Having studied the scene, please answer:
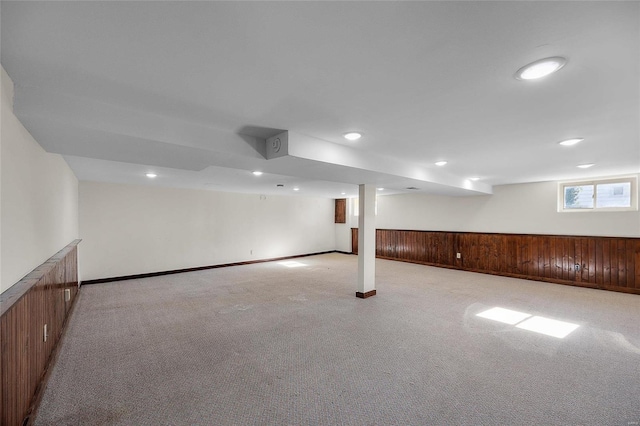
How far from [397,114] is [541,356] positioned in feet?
8.66

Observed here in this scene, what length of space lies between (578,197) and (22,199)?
26.7 feet

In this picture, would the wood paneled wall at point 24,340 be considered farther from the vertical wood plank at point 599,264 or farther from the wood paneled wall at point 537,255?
the vertical wood plank at point 599,264

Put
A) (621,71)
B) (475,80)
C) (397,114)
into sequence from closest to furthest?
(621,71) < (475,80) < (397,114)

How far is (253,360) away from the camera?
8.51 ft

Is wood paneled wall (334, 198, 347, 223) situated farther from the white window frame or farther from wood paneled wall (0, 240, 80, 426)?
wood paneled wall (0, 240, 80, 426)

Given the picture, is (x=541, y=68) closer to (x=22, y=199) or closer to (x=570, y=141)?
(x=570, y=141)

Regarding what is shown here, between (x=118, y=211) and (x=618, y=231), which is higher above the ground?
(x=118, y=211)

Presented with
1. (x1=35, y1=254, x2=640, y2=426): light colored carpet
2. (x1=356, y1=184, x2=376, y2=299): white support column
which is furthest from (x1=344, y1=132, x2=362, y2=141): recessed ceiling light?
(x1=35, y1=254, x2=640, y2=426): light colored carpet

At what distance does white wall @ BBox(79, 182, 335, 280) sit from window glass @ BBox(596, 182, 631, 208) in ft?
23.5

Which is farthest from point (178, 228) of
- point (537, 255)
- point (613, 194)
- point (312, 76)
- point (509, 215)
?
point (613, 194)

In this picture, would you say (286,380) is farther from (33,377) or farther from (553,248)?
(553,248)

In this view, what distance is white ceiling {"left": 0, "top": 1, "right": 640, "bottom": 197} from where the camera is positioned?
1119mm

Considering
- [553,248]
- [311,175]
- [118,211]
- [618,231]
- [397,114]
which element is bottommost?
[553,248]

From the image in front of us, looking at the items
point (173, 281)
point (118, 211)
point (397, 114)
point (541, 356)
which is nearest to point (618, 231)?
point (541, 356)
